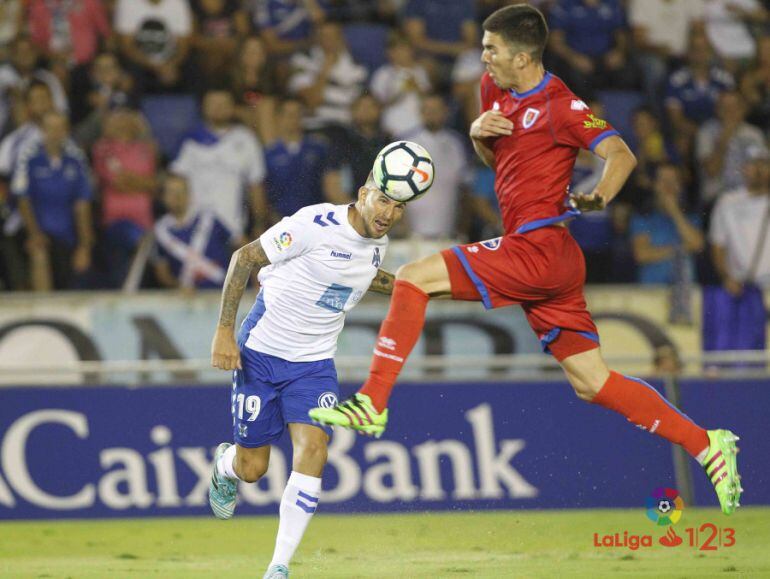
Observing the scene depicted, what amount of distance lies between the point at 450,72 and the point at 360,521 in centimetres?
569

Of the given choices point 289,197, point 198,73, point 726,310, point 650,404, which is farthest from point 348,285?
point 198,73

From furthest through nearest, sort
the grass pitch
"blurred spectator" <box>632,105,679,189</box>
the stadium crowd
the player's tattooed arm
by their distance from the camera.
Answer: "blurred spectator" <box>632,105,679,189</box> → the stadium crowd → the grass pitch → the player's tattooed arm

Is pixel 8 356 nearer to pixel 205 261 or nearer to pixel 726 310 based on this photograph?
pixel 205 261

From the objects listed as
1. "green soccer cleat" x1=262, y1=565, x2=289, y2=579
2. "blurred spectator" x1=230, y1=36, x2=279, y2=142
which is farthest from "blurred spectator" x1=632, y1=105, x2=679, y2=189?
"green soccer cleat" x1=262, y1=565, x2=289, y2=579

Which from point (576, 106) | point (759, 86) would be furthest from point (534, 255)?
point (759, 86)

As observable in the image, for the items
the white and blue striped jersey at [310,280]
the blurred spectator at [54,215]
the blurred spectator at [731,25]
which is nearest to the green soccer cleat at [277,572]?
the white and blue striped jersey at [310,280]

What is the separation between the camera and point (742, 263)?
1350 centimetres

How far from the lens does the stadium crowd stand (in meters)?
13.4

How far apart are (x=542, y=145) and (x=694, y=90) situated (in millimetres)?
7753

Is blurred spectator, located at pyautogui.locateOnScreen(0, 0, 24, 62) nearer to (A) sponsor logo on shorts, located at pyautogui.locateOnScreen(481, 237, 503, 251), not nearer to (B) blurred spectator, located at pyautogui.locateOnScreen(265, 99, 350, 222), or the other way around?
(B) blurred spectator, located at pyautogui.locateOnScreen(265, 99, 350, 222)

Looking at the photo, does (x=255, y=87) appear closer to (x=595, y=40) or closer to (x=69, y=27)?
(x=69, y=27)

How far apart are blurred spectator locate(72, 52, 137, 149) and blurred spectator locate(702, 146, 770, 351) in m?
6.13

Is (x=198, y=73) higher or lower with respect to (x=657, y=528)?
higher

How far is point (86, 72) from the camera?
1468 cm
